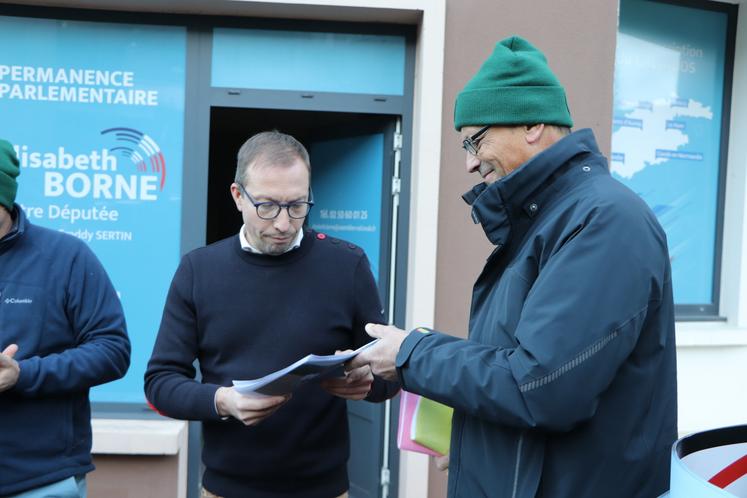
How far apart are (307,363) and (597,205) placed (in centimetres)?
78

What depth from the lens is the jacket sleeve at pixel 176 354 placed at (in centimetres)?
219

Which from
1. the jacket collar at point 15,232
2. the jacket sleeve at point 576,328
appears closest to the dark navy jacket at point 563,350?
the jacket sleeve at point 576,328

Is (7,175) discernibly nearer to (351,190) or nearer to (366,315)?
(366,315)

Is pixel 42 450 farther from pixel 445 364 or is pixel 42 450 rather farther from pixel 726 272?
pixel 726 272

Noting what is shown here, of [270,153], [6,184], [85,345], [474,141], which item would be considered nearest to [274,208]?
[270,153]

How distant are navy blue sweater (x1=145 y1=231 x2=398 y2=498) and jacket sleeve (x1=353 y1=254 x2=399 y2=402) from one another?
3cm

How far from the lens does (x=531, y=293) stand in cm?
154

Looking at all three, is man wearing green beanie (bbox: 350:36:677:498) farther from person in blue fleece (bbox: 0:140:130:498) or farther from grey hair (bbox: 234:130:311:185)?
person in blue fleece (bbox: 0:140:130:498)

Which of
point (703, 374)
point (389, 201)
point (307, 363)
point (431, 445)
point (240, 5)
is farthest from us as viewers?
point (703, 374)

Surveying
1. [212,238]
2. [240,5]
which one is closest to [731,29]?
[240,5]

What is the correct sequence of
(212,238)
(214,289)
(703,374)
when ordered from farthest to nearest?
(212,238), (703,374), (214,289)

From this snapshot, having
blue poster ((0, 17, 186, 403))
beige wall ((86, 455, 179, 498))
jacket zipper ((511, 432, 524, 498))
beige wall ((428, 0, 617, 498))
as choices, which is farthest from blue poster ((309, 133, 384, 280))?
jacket zipper ((511, 432, 524, 498))

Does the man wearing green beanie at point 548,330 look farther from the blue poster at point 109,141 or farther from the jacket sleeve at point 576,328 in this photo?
the blue poster at point 109,141

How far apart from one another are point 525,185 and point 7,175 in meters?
1.73
